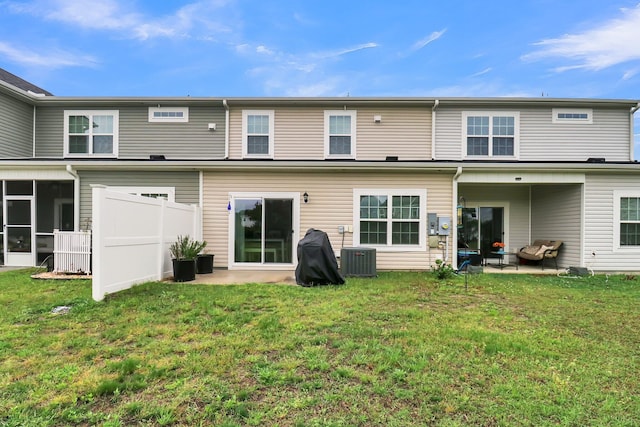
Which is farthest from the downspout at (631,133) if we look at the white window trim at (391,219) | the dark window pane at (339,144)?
the dark window pane at (339,144)

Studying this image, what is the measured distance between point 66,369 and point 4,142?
11.6m

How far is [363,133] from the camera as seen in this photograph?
11.4m

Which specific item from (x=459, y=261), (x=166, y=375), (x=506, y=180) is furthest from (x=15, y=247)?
(x=506, y=180)

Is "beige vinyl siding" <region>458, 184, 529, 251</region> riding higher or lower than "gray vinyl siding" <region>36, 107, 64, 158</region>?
lower

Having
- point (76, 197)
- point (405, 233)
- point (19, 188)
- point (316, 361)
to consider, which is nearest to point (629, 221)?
point (405, 233)

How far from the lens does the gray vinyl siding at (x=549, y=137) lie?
1142cm

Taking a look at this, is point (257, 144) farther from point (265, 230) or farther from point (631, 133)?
point (631, 133)

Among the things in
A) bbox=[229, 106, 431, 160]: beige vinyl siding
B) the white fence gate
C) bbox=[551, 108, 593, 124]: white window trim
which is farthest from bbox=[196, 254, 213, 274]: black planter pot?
bbox=[551, 108, 593, 124]: white window trim

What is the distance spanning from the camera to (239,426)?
7.30 feet

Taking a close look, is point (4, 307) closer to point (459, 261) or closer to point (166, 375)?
point (166, 375)

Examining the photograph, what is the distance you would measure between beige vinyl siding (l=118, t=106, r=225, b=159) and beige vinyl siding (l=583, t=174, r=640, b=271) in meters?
11.8

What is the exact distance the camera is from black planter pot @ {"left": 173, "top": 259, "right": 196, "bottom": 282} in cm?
754

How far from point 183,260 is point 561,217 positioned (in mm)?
11014

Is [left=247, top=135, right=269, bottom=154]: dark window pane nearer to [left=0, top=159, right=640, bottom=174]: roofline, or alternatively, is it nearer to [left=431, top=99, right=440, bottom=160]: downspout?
[left=0, top=159, right=640, bottom=174]: roofline
